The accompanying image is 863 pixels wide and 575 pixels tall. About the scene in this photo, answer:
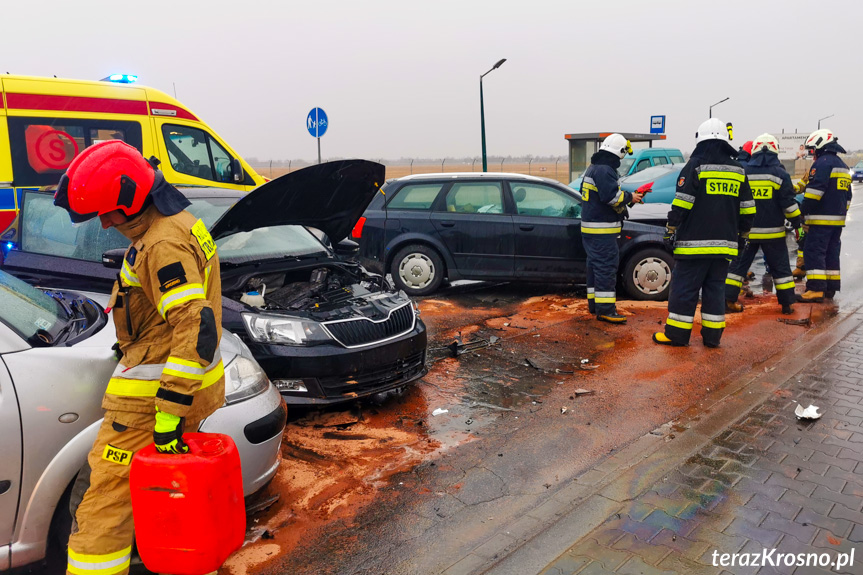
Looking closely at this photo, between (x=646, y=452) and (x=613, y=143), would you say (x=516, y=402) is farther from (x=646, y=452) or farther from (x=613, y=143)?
(x=613, y=143)

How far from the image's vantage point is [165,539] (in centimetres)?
241

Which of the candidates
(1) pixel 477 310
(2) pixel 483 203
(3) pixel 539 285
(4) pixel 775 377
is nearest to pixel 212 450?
(4) pixel 775 377

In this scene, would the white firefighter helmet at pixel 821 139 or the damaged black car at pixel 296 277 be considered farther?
the white firefighter helmet at pixel 821 139

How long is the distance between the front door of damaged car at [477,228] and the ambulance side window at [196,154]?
3.51m

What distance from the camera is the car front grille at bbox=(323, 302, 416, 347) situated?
454 cm

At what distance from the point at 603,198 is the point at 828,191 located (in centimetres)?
330

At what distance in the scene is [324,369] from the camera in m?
4.45

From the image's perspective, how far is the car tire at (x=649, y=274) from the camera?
8.39m

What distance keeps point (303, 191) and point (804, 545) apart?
3809mm

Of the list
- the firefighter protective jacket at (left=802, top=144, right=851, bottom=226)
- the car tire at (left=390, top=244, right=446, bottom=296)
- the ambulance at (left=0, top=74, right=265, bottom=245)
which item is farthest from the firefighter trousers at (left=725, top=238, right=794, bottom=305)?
the ambulance at (left=0, top=74, right=265, bottom=245)

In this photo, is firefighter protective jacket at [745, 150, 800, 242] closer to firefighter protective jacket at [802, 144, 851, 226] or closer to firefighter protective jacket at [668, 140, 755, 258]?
firefighter protective jacket at [802, 144, 851, 226]

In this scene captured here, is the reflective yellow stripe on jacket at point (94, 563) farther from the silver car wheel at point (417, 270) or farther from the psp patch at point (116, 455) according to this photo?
the silver car wheel at point (417, 270)

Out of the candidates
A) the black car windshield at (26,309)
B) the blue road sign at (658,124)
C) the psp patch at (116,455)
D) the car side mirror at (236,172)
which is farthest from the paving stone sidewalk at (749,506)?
the blue road sign at (658,124)

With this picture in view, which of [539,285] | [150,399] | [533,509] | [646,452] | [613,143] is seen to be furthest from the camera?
[539,285]
